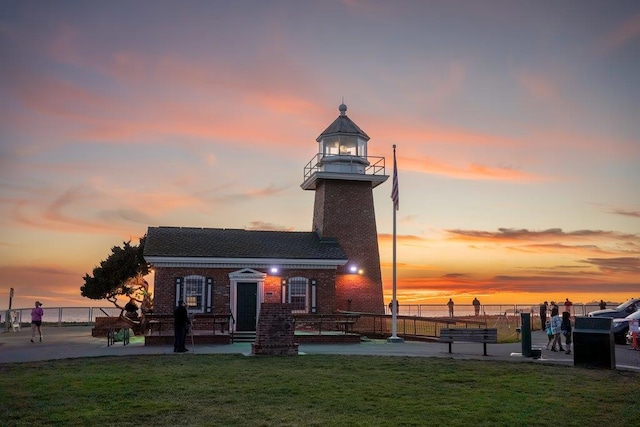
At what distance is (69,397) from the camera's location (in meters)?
11.4

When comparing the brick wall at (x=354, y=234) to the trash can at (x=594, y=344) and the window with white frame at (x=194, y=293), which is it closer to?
the window with white frame at (x=194, y=293)

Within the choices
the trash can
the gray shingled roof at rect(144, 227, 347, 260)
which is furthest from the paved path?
the gray shingled roof at rect(144, 227, 347, 260)

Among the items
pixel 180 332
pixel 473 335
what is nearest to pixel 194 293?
pixel 180 332

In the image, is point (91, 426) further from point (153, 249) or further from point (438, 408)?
point (153, 249)

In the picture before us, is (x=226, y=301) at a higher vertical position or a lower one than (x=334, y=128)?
lower

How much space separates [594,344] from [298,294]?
15668 mm

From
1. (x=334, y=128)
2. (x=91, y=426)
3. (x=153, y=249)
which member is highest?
(x=334, y=128)

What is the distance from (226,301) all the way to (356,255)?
25.9ft

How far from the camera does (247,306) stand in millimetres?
28672

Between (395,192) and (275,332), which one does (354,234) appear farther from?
(275,332)

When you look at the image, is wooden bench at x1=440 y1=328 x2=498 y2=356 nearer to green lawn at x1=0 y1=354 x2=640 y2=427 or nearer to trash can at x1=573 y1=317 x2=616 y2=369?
green lawn at x1=0 y1=354 x2=640 y2=427

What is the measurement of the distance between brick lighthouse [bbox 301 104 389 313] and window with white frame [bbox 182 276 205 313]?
23.2 feet

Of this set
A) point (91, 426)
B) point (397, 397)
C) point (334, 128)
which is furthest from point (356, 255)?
point (91, 426)

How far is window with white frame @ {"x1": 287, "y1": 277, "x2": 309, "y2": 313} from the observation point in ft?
97.5
